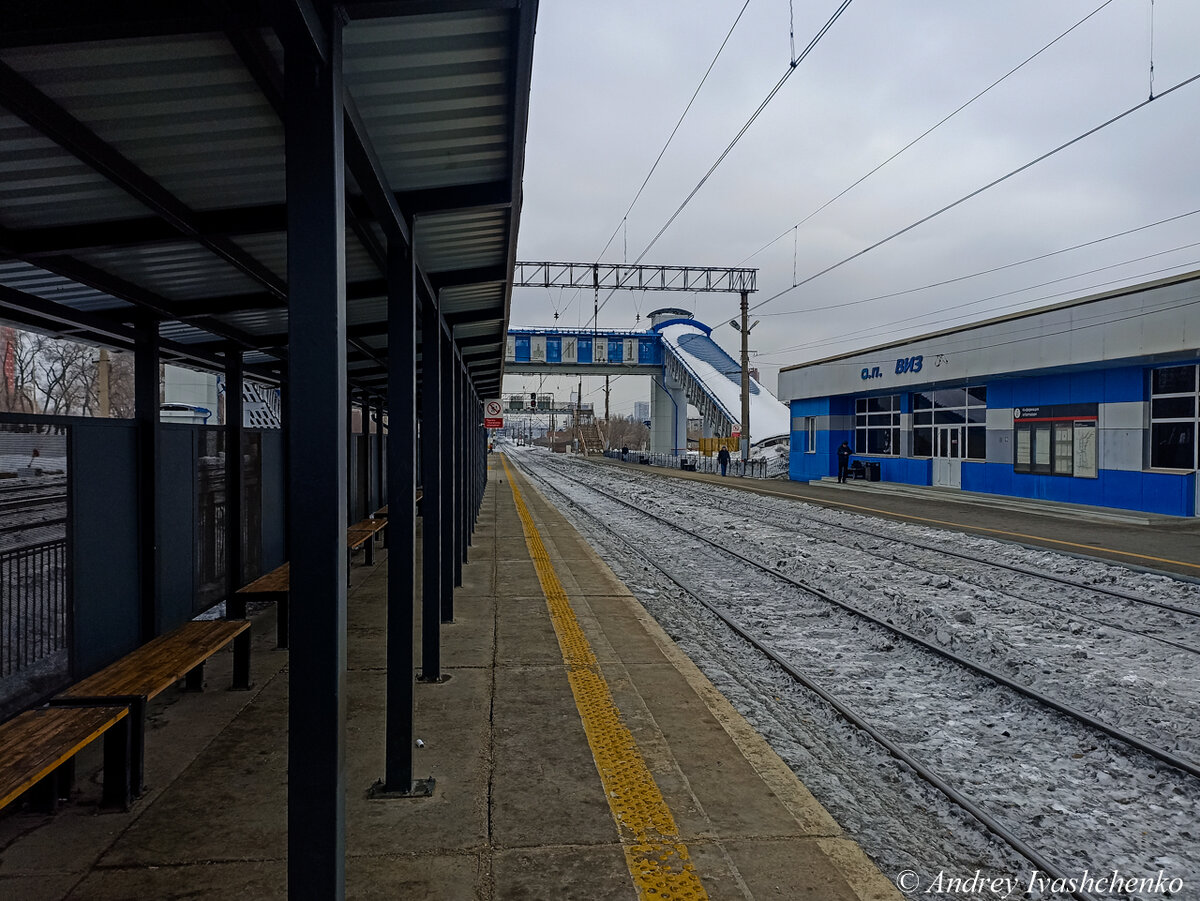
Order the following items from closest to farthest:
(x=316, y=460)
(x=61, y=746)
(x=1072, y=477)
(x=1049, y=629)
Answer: (x=316, y=460), (x=61, y=746), (x=1049, y=629), (x=1072, y=477)

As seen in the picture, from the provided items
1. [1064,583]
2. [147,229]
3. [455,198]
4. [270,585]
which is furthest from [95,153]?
[1064,583]

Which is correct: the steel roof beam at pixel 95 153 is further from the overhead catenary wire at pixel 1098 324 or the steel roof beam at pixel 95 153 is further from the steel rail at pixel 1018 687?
the overhead catenary wire at pixel 1098 324

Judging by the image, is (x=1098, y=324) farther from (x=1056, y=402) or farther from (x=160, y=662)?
(x=160, y=662)

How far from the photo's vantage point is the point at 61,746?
3.35 metres

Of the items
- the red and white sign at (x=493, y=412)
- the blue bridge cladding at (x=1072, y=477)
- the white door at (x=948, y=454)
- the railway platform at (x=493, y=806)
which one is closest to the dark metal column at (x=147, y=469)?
the railway platform at (x=493, y=806)

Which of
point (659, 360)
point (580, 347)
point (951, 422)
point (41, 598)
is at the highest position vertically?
point (580, 347)

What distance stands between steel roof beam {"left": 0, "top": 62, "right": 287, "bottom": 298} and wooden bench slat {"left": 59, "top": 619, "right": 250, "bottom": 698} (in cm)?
236

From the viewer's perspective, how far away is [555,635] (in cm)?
740

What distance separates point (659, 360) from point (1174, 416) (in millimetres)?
39305

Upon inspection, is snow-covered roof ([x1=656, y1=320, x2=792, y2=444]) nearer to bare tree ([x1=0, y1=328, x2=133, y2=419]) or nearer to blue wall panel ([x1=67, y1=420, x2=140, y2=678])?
bare tree ([x1=0, y1=328, x2=133, y2=419])

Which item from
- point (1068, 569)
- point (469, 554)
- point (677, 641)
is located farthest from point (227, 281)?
point (1068, 569)

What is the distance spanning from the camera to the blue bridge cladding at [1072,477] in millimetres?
18438

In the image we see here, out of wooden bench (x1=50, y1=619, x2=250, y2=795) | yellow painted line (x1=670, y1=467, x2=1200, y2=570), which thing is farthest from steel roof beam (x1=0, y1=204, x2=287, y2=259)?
yellow painted line (x1=670, y1=467, x2=1200, y2=570)

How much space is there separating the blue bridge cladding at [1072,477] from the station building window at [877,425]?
550 mm
